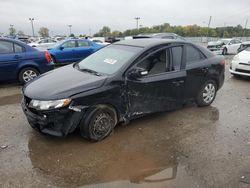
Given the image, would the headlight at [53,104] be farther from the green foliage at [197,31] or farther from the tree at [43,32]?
the tree at [43,32]

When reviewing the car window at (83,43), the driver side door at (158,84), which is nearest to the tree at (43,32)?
the car window at (83,43)

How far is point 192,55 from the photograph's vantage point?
5457 mm

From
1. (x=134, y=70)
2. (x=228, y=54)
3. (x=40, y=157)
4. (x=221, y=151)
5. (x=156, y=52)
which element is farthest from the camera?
(x=228, y=54)

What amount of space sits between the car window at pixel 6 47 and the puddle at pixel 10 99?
1448 mm

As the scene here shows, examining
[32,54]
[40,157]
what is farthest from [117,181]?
[32,54]

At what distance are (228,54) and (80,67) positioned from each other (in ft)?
59.1

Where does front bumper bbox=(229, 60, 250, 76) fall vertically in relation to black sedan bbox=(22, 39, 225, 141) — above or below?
below

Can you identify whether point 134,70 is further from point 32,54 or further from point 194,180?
point 32,54

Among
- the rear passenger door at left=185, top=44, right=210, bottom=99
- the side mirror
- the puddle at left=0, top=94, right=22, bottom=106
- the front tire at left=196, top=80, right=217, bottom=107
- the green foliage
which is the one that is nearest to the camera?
the side mirror

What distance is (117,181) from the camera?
10.7 ft

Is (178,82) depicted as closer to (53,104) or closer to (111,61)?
(111,61)

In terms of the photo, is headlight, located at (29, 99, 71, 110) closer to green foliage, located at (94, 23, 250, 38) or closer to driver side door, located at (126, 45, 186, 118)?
driver side door, located at (126, 45, 186, 118)

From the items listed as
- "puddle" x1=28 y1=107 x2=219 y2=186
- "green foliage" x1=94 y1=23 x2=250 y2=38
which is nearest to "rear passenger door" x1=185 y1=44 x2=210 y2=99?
"puddle" x1=28 y1=107 x2=219 y2=186

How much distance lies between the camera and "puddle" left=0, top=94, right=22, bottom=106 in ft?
20.9
